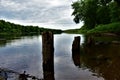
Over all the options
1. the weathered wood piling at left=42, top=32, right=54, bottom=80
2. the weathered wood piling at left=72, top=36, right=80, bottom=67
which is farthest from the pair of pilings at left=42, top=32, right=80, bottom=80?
the weathered wood piling at left=72, top=36, right=80, bottom=67

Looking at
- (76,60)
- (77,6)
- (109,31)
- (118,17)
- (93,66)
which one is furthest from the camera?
(77,6)

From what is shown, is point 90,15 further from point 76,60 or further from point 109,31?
point 76,60

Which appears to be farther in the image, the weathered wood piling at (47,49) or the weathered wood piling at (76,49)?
the weathered wood piling at (76,49)

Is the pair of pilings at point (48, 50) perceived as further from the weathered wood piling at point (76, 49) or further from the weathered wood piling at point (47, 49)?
the weathered wood piling at point (76, 49)

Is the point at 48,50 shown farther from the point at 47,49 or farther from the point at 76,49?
the point at 76,49

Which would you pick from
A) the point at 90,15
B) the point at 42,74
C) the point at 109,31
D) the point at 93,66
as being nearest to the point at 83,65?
the point at 93,66

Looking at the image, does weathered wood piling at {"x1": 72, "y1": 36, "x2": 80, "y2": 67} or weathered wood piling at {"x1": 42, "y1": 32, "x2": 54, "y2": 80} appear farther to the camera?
weathered wood piling at {"x1": 72, "y1": 36, "x2": 80, "y2": 67}

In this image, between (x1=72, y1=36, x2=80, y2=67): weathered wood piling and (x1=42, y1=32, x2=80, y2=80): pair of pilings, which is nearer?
(x1=42, y1=32, x2=80, y2=80): pair of pilings

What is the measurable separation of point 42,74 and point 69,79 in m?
2.29

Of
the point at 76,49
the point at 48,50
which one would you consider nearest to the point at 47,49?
the point at 48,50

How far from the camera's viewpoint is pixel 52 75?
1680 centimetres

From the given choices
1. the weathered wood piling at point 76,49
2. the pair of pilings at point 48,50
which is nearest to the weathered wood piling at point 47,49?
the pair of pilings at point 48,50

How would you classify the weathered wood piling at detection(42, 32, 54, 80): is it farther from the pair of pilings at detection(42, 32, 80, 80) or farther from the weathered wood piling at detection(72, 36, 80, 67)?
the weathered wood piling at detection(72, 36, 80, 67)

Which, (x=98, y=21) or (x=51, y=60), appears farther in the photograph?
(x=98, y=21)
